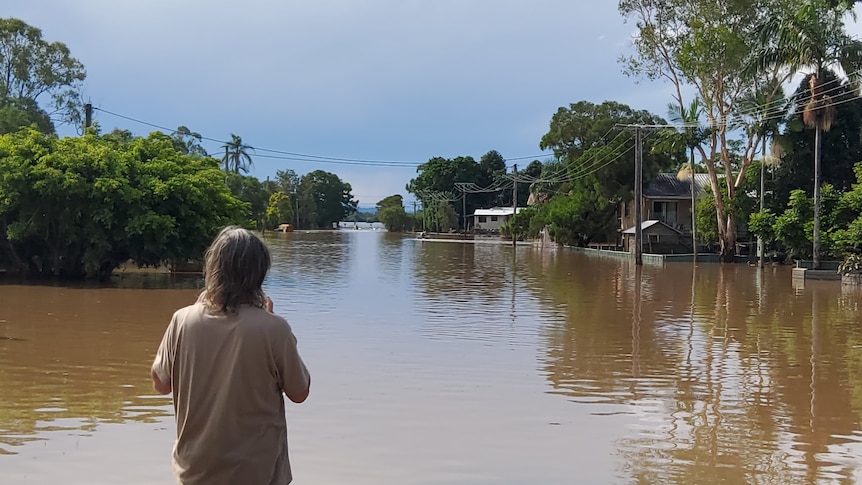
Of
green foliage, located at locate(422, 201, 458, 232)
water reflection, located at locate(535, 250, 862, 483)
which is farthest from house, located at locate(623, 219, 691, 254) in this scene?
green foliage, located at locate(422, 201, 458, 232)

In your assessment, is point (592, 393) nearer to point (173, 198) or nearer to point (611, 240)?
point (173, 198)

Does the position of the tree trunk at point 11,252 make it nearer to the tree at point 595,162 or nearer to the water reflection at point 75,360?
the water reflection at point 75,360

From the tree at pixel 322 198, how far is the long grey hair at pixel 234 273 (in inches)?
4455

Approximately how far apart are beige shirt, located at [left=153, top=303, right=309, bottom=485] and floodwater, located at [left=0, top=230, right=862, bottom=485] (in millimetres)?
2988

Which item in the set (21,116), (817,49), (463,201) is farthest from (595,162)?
(463,201)

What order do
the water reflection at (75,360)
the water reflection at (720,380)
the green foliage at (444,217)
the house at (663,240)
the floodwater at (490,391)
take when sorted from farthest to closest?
the green foliage at (444,217) → the house at (663,240) → the water reflection at (75,360) → the water reflection at (720,380) → the floodwater at (490,391)

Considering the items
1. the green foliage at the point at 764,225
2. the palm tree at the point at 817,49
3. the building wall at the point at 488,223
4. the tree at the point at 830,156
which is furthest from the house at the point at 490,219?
the palm tree at the point at 817,49

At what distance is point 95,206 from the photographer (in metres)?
20.4

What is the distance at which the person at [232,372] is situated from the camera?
280 cm

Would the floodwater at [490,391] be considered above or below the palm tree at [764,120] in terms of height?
below

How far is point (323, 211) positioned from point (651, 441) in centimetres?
11566

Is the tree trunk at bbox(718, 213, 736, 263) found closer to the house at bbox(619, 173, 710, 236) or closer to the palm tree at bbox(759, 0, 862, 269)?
the palm tree at bbox(759, 0, 862, 269)

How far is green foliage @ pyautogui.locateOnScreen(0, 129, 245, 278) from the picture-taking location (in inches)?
792

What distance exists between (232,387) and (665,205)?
161ft
